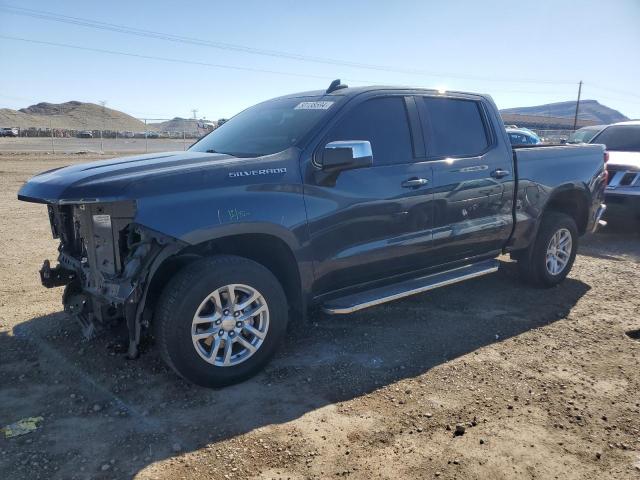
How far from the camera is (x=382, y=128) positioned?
4.14 meters

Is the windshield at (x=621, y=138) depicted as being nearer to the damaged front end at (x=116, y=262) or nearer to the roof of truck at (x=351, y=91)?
the roof of truck at (x=351, y=91)

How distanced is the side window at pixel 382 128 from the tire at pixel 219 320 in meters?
1.32

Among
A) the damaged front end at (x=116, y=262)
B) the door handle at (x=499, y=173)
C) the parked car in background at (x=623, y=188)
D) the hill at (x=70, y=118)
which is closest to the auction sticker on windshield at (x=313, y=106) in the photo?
the damaged front end at (x=116, y=262)

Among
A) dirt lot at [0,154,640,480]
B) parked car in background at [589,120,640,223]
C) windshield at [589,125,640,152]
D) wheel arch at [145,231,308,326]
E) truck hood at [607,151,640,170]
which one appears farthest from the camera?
windshield at [589,125,640,152]

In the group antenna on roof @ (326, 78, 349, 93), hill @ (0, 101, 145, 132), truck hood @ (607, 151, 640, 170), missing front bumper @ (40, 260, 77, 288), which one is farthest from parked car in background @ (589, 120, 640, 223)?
hill @ (0, 101, 145, 132)

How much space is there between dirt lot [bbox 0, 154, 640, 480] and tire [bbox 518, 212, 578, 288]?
23.7 inches

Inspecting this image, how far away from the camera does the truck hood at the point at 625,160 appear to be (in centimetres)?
839

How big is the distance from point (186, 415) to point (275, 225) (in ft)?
4.36

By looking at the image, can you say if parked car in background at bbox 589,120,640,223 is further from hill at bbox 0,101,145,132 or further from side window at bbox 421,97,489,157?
hill at bbox 0,101,145,132

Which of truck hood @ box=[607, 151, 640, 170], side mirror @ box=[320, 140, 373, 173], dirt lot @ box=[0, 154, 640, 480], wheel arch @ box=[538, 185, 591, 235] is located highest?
side mirror @ box=[320, 140, 373, 173]

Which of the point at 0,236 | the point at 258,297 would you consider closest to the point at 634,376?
the point at 258,297

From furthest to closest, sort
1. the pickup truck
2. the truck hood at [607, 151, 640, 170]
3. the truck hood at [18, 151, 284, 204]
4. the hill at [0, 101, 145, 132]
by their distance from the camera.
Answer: the hill at [0, 101, 145, 132], the truck hood at [607, 151, 640, 170], the pickup truck, the truck hood at [18, 151, 284, 204]

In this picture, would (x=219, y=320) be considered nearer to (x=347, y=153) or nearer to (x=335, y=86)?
(x=347, y=153)

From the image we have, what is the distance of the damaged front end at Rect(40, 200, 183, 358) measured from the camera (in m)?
3.06
